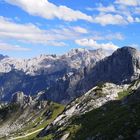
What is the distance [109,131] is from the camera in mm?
74438

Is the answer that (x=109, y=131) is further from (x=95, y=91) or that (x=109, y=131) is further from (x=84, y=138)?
(x=95, y=91)

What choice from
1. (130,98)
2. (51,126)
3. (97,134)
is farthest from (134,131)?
(51,126)

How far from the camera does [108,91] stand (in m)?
193

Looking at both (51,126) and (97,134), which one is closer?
(97,134)

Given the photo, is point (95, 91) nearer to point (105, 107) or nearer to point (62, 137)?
point (105, 107)

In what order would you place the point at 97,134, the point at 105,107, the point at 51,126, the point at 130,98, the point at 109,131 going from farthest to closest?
1. the point at 51,126
2. the point at 105,107
3. the point at 130,98
4. the point at 97,134
5. the point at 109,131

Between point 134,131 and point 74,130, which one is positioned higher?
point 134,131

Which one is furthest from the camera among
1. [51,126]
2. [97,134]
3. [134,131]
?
[51,126]

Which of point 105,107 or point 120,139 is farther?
point 105,107

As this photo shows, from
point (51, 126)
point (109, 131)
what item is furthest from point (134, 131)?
point (51, 126)

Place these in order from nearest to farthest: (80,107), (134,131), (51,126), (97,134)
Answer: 1. (134,131)
2. (97,134)
3. (51,126)
4. (80,107)

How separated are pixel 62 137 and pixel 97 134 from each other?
28.1 meters

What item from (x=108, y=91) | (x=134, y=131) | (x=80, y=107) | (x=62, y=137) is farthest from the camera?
(x=108, y=91)

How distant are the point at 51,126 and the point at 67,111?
19.3 metres
